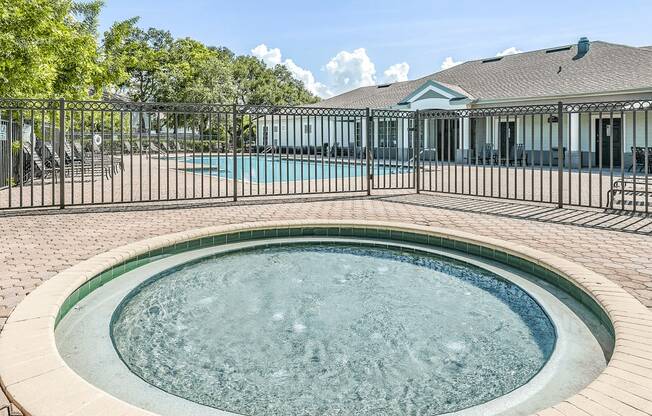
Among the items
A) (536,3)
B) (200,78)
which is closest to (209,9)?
(536,3)

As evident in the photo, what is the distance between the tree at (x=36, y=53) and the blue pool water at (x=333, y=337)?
19.5 ft

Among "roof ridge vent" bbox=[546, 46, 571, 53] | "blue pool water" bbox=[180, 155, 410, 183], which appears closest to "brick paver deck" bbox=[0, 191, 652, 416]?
"blue pool water" bbox=[180, 155, 410, 183]

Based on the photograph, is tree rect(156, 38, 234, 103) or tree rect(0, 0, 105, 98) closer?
tree rect(0, 0, 105, 98)

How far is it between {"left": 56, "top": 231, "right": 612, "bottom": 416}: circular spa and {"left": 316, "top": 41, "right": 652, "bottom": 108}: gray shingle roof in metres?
16.0

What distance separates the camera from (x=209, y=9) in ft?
50.4

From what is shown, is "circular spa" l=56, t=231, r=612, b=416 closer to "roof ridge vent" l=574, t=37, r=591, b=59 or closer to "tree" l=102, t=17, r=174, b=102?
"tree" l=102, t=17, r=174, b=102

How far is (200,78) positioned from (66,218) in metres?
22.7

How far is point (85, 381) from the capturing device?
2.10 meters

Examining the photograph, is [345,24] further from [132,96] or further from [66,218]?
[132,96]

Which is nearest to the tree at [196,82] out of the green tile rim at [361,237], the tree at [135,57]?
the tree at [135,57]

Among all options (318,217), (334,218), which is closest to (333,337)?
(334,218)

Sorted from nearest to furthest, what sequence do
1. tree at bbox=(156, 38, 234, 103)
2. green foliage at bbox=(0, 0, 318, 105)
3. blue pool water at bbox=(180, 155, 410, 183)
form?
green foliage at bbox=(0, 0, 318, 105) < blue pool water at bbox=(180, 155, 410, 183) < tree at bbox=(156, 38, 234, 103)

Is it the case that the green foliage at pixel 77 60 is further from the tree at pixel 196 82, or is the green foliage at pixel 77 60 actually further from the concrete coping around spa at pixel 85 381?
the concrete coping around spa at pixel 85 381

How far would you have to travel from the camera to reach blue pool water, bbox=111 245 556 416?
2373mm
